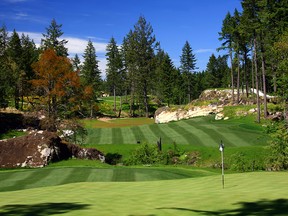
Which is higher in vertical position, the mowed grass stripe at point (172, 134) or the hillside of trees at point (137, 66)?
the hillside of trees at point (137, 66)

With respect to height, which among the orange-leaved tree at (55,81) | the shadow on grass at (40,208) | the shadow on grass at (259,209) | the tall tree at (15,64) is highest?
the tall tree at (15,64)

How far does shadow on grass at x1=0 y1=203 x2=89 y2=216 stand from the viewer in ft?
32.3

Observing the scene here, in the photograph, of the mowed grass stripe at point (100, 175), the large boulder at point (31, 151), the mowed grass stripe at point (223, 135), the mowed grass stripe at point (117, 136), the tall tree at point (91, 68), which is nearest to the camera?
the mowed grass stripe at point (100, 175)

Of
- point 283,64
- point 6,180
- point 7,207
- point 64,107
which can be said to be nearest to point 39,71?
point 64,107

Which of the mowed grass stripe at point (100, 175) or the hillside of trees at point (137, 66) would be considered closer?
the mowed grass stripe at point (100, 175)

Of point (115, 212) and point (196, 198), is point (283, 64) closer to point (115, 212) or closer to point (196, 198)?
point (196, 198)

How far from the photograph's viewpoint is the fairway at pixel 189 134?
3709cm

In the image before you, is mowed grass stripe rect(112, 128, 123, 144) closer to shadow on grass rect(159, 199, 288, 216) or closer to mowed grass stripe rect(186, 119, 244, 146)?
mowed grass stripe rect(186, 119, 244, 146)

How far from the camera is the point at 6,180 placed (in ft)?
63.4

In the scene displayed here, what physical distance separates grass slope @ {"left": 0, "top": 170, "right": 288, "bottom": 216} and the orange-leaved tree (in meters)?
24.1

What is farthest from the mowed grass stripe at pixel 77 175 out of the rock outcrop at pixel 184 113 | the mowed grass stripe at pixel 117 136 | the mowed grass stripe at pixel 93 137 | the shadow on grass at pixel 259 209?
the rock outcrop at pixel 184 113

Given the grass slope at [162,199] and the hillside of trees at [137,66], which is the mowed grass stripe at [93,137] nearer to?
the hillside of trees at [137,66]

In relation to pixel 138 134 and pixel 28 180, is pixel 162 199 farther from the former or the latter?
pixel 138 134

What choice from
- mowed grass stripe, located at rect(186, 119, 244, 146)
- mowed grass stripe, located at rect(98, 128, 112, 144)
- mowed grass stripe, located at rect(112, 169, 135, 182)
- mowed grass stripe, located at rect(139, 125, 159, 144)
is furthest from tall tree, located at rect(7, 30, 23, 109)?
mowed grass stripe, located at rect(112, 169, 135, 182)
